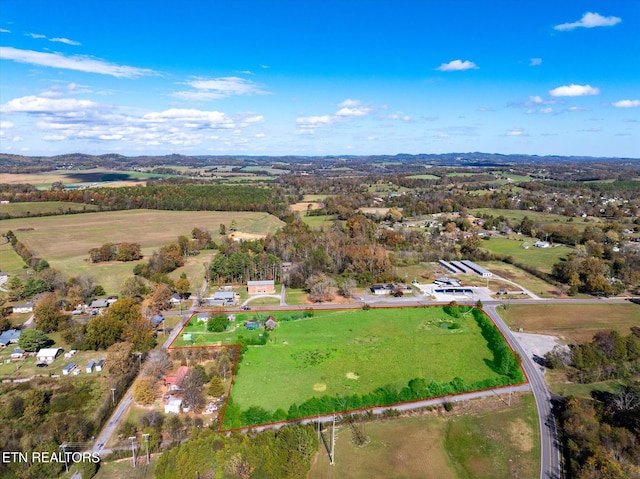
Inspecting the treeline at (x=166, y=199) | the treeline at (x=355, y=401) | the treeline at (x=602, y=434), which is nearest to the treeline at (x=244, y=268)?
the treeline at (x=355, y=401)

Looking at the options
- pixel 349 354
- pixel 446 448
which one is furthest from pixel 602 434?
pixel 349 354

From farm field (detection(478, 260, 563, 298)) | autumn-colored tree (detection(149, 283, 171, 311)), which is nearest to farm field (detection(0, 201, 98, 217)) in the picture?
autumn-colored tree (detection(149, 283, 171, 311))

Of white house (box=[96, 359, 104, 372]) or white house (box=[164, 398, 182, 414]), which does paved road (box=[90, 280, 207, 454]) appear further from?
white house (box=[96, 359, 104, 372])

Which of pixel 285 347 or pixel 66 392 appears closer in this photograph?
pixel 66 392

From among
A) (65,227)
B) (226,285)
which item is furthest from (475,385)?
(65,227)

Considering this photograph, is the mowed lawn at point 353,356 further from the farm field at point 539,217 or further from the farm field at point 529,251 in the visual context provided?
the farm field at point 539,217

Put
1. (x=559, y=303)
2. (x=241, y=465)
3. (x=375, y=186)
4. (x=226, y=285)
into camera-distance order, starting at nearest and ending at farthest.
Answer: (x=241, y=465) → (x=559, y=303) → (x=226, y=285) → (x=375, y=186)

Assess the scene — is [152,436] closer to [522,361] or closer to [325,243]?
[522,361]
